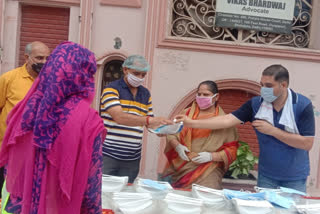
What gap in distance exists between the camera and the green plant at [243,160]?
406 centimetres

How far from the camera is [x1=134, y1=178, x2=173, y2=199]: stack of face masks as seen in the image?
2.55 metres

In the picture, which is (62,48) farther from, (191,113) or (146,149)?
(146,149)

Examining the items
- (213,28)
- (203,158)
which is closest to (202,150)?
(203,158)

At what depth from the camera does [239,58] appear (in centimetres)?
582

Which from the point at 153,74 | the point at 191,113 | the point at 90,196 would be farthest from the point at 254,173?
the point at 90,196

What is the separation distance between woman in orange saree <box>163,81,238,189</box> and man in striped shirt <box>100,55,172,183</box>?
0.26m

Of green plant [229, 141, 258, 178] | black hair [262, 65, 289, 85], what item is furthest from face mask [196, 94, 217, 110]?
green plant [229, 141, 258, 178]

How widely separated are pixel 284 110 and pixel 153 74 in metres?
2.93

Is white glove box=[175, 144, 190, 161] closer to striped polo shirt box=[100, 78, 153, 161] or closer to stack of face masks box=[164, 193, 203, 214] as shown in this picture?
striped polo shirt box=[100, 78, 153, 161]

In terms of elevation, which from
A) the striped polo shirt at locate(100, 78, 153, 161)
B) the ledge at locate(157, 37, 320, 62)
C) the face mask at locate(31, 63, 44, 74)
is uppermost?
the ledge at locate(157, 37, 320, 62)

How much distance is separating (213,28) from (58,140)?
457cm

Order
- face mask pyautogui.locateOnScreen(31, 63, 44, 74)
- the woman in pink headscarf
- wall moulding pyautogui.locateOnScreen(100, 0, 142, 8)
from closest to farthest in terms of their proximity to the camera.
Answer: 1. the woman in pink headscarf
2. face mask pyautogui.locateOnScreen(31, 63, 44, 74)
3. wall moulding pyautogui.locateOnScreen(100, 0, 142, 8)

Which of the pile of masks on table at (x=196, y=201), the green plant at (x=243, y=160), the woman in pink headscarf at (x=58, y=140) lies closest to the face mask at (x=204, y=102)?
the green plant at (x=243, y=160)

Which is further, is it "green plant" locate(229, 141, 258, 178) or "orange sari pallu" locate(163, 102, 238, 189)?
"green plant" locate(229, 141, 258, 178)
